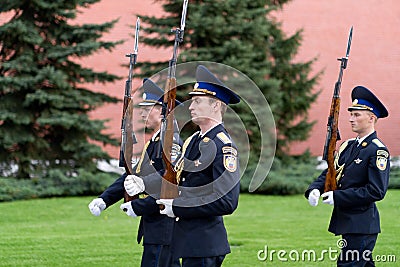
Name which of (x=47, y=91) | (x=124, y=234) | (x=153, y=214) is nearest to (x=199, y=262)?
(x=153, y=214)

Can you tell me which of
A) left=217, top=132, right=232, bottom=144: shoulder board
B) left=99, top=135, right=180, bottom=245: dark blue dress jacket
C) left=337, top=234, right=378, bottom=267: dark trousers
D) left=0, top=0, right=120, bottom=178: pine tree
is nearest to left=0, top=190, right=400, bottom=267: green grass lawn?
left=0, top=0, right=120, bottom=178: pine tree

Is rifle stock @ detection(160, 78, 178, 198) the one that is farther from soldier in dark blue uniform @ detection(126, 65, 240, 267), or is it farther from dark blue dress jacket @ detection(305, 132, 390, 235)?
dark blue dress jacket @ detection(305, 132, 390, 235)

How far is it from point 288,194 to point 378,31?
26.9 feet

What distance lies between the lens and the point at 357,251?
5.78m

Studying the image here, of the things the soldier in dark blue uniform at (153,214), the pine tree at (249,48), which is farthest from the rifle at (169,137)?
the pine tree at (249,48)

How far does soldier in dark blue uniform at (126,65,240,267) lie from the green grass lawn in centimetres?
335

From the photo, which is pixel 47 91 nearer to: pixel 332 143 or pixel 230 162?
pixel 332 143

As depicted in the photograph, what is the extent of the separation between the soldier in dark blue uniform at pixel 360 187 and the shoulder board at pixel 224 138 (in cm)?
125

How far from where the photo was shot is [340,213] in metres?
5.88

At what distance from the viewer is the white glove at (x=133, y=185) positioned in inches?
208

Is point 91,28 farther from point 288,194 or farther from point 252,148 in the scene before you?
point 288,194

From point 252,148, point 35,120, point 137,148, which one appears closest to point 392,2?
point 252,148

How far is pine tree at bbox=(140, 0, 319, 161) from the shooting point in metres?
15.8

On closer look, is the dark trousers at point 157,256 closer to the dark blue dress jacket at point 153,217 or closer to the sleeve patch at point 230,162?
the dark blue dress jacket at point 153,217
